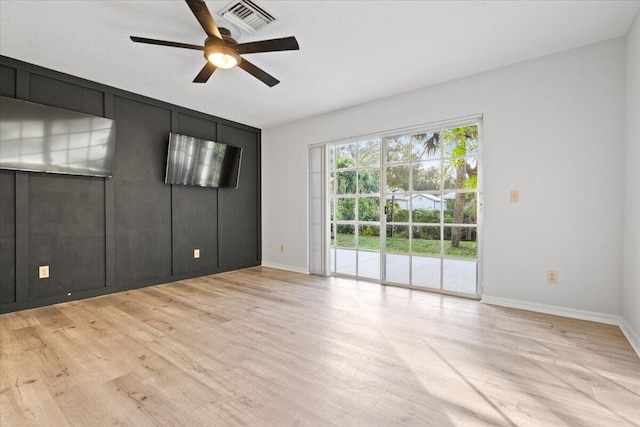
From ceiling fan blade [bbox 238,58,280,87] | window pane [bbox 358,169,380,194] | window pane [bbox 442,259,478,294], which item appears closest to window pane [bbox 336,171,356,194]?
window pane [bbox 358,169,380,194]

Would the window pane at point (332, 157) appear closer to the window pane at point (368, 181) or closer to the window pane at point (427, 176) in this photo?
the window pane at point (368, 181)

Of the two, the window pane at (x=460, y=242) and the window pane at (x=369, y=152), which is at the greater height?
the window pane at (x=369, y=152)

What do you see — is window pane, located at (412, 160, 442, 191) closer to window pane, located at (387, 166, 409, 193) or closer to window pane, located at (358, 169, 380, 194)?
window pane, located at (387, 166, 409, 193)

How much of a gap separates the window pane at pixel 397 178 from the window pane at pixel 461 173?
1.70 ft

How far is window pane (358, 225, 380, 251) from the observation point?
14.1 feet

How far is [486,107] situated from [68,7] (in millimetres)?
3964

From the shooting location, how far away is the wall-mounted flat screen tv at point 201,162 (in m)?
4.23

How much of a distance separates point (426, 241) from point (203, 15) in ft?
10.8

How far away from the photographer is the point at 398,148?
161 inches

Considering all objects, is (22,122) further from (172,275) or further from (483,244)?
(483,244)

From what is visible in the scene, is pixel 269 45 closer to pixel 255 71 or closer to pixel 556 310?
pixel 255 71

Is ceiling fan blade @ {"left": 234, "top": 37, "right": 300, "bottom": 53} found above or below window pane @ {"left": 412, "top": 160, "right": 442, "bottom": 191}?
above

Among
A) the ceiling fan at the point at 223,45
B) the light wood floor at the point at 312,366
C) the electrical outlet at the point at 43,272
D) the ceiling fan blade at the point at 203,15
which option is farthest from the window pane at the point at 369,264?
the electrical outlet at the point at 43,272

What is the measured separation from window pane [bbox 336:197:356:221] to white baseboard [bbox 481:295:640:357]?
2.09m
